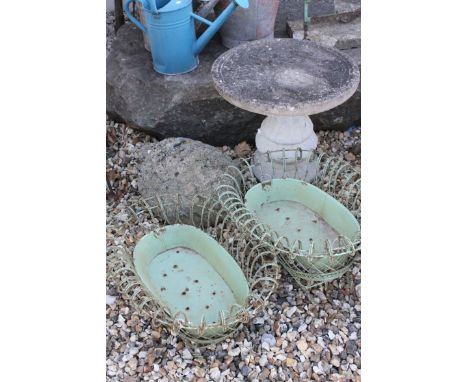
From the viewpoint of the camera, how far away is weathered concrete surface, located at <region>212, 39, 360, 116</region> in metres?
2.36

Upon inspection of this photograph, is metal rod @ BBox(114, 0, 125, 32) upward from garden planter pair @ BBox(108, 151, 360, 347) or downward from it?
upward

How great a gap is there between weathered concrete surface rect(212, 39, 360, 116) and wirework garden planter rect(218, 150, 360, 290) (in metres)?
0.35

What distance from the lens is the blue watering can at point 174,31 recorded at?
2.76 metres

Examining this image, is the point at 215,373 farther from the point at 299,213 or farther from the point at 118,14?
the point at 118,14

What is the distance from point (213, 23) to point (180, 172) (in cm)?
84

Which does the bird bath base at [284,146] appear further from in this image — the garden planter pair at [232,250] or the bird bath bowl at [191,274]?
the bird bath bowl at [191,274]

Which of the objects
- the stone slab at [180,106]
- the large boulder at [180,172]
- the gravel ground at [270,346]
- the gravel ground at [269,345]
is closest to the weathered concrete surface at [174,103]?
the stone slab at [180,106]

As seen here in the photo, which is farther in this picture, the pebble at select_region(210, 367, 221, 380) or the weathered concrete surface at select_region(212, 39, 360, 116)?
the weathered concrete surface at select_region(212, 39, 360, 116)

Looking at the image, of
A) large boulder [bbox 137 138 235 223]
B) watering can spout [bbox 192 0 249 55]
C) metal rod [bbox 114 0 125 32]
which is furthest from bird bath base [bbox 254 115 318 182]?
metal rod [bbox 114 0 125 32]

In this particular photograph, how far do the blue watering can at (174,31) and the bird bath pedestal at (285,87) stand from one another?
1.00ft

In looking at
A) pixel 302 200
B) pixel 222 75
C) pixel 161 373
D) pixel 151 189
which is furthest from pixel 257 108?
pixel 161 373

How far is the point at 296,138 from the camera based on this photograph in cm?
275

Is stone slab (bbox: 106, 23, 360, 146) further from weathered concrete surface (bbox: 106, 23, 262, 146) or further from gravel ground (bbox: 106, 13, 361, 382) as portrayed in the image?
gravel ground (bbox: 106, 13, 361, 382)

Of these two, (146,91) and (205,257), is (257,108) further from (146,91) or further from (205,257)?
(146,91)
